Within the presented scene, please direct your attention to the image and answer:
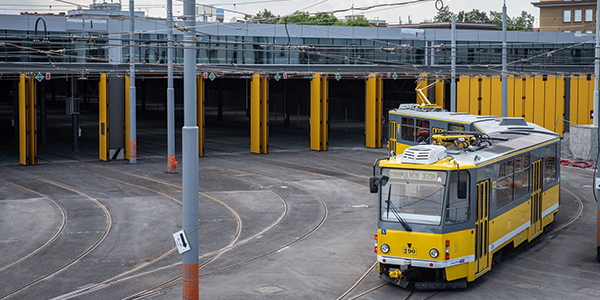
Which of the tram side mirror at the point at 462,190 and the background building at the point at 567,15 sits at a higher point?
the background building at the point at 567,15

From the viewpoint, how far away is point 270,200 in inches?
1001

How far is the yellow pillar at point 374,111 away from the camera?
43250 mm

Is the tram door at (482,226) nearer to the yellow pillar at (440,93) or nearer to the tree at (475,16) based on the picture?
the yellow pillar at (440,93)

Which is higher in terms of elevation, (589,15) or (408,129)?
A: (589,15)

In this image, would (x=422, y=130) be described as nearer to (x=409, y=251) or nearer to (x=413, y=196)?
(x=413, y=196)

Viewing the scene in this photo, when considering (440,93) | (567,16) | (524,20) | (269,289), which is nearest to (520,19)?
(524,20)

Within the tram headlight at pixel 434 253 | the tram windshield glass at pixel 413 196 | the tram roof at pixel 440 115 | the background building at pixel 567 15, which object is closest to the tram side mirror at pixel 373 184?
the tram windshield glass at pixel 413 196

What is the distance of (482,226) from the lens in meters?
14.7

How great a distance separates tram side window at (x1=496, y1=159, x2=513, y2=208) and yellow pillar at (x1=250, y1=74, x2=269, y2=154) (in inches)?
980

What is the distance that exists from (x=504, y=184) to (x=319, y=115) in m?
26.4

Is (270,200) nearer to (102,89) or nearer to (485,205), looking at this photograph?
(485,205)

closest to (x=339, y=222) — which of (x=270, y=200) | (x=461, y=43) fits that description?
(x=270, y=200)

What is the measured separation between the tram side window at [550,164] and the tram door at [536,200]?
0.69m

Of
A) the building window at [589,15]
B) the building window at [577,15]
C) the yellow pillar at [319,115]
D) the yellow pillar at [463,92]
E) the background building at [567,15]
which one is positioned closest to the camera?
the yellow pillar at [319,115]
